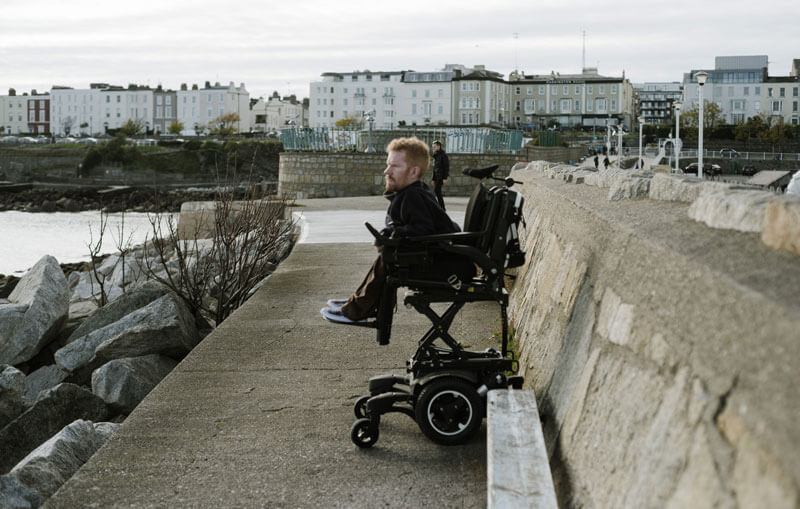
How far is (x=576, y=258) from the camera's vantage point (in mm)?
4535

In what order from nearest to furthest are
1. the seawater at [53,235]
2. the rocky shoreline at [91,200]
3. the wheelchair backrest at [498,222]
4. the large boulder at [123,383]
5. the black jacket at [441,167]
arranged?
the wheelchair backrest at [498,222], the large boulder at [123,383], the black jacket at [441,167], the seawater at [53,235], the rocky shoreline at [91,200]

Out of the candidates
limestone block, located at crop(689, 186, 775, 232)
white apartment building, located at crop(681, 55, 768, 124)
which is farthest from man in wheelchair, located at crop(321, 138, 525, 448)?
white apartment building, located at crop(681, 55, 768, 124)

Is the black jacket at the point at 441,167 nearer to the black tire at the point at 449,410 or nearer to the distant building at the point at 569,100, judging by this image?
the black tire at the point at 449,410

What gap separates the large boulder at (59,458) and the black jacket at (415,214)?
84.6 inches

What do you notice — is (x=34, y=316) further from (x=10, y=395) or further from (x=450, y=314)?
(x=450, y=314)

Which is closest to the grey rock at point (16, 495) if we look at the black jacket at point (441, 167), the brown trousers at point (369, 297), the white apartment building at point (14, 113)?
the brown trousers at point (369, 297)

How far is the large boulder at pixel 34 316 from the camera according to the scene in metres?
9.46

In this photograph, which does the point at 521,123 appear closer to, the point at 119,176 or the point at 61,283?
the point at 119,176

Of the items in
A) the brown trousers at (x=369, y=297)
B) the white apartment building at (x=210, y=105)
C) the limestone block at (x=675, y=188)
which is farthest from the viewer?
the white apartment building at (x=210, y=105)

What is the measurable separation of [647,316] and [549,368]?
1494mm

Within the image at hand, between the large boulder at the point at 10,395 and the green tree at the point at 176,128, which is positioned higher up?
the green tree at the point at 176,128

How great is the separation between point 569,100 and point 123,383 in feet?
465

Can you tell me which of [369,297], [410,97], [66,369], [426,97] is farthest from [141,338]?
[410,97]

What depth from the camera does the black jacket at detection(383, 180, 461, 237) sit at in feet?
14.6
